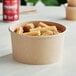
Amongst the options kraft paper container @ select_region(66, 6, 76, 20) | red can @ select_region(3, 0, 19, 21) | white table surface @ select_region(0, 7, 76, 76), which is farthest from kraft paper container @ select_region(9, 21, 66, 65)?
kraft paper container @ select_region(66, 6, 76, 20)

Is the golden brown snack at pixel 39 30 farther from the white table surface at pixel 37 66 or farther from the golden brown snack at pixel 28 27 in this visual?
the white table surface at pixel 37 66

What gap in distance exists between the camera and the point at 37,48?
0.81 meters

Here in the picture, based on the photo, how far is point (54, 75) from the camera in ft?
2.54

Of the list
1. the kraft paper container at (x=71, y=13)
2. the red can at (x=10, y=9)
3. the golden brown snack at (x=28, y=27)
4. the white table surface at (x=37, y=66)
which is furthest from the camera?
the kraft paper container at (x=71, y=13)

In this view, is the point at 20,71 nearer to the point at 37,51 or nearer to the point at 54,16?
the point at 37,51

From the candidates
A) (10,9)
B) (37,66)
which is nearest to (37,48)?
(37,66)

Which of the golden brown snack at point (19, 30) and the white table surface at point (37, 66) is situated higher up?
the golden brown snack at point (19, 30)

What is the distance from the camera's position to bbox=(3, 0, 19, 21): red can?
4.37 ft

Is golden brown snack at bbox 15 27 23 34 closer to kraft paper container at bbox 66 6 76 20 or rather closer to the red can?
the red can

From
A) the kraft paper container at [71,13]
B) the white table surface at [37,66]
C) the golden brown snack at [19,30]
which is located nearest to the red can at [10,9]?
Answer: the white table surface at [37,66]

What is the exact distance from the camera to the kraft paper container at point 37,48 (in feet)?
2.65

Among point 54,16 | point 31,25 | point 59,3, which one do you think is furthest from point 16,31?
point 59,3

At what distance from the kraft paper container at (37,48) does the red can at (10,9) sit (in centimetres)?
52

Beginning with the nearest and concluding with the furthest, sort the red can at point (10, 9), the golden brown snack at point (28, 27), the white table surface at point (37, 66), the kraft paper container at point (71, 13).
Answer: the white table surface at point (37, 66), the golden brown snack at point (28, 27), the red can at point (10, 9), the kraft paper container at point (71, 13)
